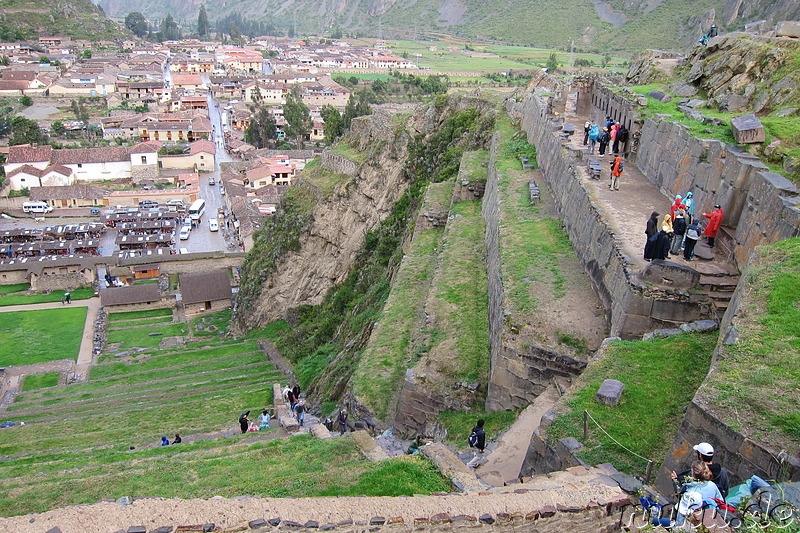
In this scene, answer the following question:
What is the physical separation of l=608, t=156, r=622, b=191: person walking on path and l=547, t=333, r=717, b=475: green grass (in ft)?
20.0

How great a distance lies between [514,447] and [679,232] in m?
4.92

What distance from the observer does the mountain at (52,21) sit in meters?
131

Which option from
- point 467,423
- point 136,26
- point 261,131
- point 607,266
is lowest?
point 261,131

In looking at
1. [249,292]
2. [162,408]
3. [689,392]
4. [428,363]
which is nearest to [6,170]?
[249,292]

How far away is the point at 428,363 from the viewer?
13250mm

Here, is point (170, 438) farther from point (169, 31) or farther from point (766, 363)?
point (169, 31)

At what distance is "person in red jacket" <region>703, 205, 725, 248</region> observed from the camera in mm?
11453

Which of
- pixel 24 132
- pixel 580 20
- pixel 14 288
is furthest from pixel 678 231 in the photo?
pixel 580 20

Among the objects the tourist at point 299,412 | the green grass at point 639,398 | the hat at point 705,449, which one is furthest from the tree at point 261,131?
the hat at point 705,449

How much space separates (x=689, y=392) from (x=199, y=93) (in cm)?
10540

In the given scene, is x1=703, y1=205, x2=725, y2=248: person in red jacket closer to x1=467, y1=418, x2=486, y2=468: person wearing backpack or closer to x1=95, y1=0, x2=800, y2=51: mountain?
x1=467, y1=418, x2=486, y2=468: person wearing backpack

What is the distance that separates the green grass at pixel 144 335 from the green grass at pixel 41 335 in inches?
76.4

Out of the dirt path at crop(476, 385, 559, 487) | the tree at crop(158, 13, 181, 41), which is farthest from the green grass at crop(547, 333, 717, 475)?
the tree at crop(158, 13, 181, 41)

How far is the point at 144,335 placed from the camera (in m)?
35.9
